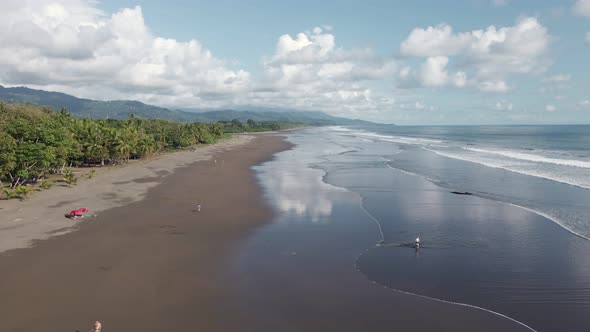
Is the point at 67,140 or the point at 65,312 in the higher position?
the point at 67,140

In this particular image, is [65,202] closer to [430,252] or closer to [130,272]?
[130,272]

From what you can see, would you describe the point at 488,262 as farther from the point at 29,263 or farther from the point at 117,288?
the point at 29,263

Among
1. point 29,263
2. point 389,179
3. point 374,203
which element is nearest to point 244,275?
point 29,263

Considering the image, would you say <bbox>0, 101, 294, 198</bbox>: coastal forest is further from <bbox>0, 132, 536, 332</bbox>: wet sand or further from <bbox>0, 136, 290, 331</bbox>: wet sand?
<bbox>0, 132, 536, 332</bbox>: wet sand

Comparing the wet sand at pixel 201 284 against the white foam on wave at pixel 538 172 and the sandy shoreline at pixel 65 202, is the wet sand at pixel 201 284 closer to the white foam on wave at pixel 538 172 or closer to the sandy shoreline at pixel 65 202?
the sandy shoreline at pixel 65 202

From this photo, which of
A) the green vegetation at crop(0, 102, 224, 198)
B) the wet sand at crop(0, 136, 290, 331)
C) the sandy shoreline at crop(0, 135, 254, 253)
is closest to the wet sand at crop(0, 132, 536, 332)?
the wet sand at crop(0, 136, 290, 331)

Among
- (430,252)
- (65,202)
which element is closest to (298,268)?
(430,252)
